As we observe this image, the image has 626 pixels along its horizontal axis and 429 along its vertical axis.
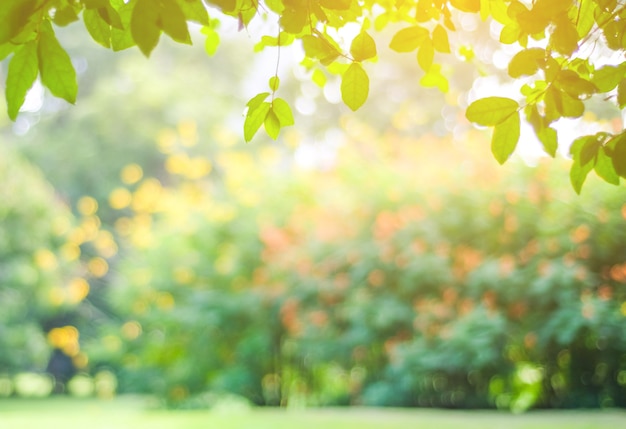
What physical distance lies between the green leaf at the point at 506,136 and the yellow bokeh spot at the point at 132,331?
321 inches

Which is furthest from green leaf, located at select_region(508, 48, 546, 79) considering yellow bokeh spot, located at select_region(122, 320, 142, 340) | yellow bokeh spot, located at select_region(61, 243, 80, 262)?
yellow bokeh spot, located at select_region(61, 243, 80, 262)

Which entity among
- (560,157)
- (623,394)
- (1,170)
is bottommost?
(623,394)

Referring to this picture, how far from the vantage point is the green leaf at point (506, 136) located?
1.51 metres

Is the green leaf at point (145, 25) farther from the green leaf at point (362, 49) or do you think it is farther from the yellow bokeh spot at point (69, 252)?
the yellow bokeh spot at point (69, 252)

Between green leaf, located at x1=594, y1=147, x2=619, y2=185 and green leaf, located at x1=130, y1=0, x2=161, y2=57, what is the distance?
99cm

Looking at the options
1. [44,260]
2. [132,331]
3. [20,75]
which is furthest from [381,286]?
[44,260]

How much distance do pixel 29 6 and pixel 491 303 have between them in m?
5.30

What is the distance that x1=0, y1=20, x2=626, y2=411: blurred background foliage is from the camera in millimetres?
5793

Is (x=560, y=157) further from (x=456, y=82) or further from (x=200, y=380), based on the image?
(x=456, y=82)

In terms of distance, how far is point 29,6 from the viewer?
1.20 metres

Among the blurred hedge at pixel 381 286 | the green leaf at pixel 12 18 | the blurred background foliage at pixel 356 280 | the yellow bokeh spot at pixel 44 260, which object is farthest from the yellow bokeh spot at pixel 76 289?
the green leaf at pixel 12 18

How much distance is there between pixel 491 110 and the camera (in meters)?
1.49

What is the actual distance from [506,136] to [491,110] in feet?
0.22

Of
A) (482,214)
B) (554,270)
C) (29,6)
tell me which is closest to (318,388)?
(482,214)
